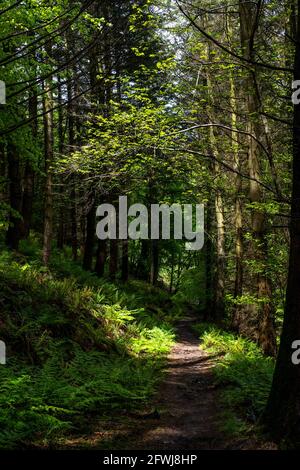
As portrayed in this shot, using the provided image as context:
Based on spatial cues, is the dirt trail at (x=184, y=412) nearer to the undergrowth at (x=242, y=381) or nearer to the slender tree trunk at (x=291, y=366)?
the undergrowth at (x=242, y=381)

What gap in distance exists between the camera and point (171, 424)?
628 cm

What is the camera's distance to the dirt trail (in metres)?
5.40

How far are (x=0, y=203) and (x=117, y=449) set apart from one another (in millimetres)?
6518

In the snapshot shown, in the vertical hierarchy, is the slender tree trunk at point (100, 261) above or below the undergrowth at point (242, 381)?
above

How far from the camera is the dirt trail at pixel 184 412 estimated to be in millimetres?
5398

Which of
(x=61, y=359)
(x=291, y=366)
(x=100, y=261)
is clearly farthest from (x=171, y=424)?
(x=100, y=261)

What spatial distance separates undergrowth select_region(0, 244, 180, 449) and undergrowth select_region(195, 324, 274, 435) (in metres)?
1.49

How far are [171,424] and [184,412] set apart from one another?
0.76 meters

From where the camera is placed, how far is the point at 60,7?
11148 mm

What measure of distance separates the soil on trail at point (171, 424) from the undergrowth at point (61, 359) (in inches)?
12.1

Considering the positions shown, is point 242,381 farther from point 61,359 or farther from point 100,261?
point 100,261

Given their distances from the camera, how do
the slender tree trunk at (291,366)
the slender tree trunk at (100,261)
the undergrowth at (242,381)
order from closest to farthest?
the slender tree trunk at (291,366), the undergrowth at (242,381), the slender tree trunk at (100,261)

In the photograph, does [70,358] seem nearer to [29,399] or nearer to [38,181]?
[29,399]

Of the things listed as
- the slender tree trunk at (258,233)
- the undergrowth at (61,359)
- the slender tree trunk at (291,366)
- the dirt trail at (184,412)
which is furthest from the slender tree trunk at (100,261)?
the slender tree trunk at (291,366)
